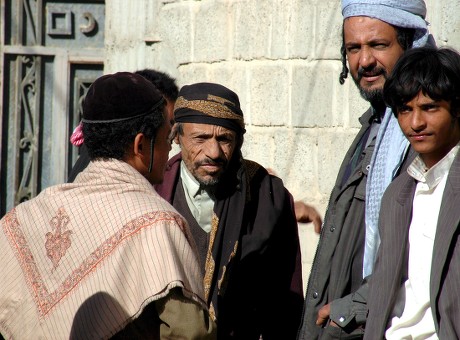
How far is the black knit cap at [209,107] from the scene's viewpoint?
4477 millimetres

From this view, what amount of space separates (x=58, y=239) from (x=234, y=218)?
1.37 meters

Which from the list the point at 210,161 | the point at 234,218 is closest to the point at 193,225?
the point at 234,218

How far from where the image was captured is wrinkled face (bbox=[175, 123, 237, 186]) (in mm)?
4449

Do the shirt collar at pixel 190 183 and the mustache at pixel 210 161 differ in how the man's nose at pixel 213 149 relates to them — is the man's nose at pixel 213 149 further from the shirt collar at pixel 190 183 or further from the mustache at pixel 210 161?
the shirt collar at pixel 190 183

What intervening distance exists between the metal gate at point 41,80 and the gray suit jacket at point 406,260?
14.1 ft

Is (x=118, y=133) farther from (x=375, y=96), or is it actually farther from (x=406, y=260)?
(x=375, y=96)

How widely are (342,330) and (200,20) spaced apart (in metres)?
3.09

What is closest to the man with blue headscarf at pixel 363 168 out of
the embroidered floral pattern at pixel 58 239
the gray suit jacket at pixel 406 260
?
the gray suit jacket at pixel 406 260

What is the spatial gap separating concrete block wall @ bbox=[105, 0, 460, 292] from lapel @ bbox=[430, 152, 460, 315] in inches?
83.6

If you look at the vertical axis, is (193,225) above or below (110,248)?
below

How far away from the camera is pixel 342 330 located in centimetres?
356

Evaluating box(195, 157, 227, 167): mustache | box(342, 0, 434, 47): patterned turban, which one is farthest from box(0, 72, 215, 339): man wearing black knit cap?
box(195, 157, 227, 167): mustache

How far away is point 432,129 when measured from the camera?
318 centimetres

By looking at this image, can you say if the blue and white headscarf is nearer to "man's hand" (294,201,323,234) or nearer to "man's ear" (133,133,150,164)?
"man's ear" (133,133,150,164)
